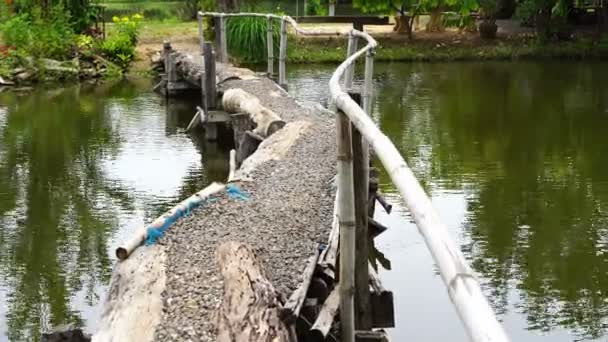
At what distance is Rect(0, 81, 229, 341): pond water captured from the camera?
571cm

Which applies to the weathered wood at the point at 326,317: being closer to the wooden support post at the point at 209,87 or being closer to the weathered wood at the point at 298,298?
the weathered wood at the point at 298,298

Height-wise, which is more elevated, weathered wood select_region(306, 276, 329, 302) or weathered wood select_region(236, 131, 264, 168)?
weathered wood select_region(306, 276, 329, 302)

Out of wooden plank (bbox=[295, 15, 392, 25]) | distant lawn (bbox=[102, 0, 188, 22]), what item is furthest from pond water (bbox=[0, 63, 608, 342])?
distant lawn (bbox=[102, 0, 188, 22])

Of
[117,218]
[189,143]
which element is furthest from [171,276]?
[189,143]

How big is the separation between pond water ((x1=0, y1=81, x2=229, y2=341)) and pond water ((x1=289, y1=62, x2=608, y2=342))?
177cm

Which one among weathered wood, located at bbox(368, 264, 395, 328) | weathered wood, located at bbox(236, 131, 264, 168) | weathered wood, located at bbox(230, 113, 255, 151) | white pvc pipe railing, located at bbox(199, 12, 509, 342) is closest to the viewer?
white pvc pipe railing, located at bbox(199, 12, 509, 342)

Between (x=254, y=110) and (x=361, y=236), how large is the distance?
4393 mm

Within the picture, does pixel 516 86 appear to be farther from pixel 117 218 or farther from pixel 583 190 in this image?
pixel 117 218

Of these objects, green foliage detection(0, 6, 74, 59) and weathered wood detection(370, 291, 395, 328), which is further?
green foliage detection(0, 6, 74, 59)

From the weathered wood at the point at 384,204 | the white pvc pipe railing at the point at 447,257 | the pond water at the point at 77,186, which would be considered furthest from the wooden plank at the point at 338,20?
the white pvc pipe railing at the point at 447,257

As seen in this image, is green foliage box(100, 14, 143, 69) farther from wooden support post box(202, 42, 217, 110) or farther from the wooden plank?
wooden support post box(202, 42, 217, 110)

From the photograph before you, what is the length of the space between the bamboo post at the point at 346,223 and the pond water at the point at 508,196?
1435 millimetres

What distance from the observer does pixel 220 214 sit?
5.07m

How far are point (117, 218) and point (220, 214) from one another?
2.40 meters
